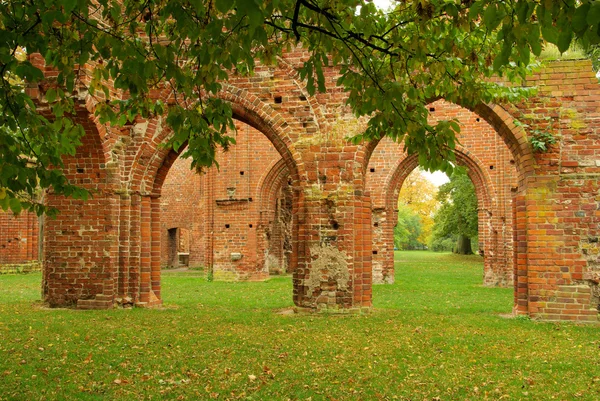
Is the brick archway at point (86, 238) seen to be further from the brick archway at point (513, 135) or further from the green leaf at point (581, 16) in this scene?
the green leaf at point (581, 16)

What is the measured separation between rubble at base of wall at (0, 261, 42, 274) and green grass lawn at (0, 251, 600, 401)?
12.8 metres

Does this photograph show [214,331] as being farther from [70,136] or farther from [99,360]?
[70,136]

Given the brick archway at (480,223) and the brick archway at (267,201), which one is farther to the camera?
the brick archway at (267,201)

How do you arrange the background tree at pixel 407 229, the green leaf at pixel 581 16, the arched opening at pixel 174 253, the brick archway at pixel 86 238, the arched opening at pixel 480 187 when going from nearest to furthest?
the green leaf at pixel 581 16
the brick archway at pixel 86 238
the arched opening at pixel 480 187
the arched opening at pixel 174 253
the background tree at pixel 407 229

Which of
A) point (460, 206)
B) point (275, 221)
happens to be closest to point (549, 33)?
point (275, 221)

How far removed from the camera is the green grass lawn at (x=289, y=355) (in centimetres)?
501

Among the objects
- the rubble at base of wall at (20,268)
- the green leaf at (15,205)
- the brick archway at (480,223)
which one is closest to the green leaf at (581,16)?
the green leaf at (15,205)

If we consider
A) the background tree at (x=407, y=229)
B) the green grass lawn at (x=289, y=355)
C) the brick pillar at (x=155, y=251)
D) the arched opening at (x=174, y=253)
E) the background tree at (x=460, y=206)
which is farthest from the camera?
the background tree at (x=407, y=229)

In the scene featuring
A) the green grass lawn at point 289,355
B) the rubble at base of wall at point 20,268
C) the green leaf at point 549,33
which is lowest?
the rubble at base of wall at point 20,268

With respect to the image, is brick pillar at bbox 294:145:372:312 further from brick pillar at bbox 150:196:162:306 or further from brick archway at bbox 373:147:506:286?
brick archway at bbox 373:147:506:286

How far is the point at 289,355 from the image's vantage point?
6.45 metres

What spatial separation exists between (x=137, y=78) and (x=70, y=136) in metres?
1.19

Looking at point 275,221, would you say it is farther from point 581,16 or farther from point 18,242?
point 581,16

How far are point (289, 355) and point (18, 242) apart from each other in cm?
2064
